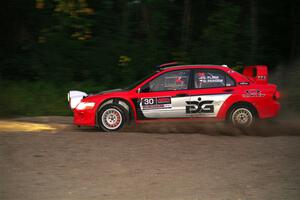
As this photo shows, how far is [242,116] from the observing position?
1169 centimetres

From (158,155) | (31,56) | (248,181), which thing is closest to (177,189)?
(248,181)

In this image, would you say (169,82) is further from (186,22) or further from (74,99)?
(186,22)

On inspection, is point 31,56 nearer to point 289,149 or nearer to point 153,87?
point 153,87

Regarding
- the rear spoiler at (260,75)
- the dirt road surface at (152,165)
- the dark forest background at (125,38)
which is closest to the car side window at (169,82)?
the dirt road surface at (152,165)

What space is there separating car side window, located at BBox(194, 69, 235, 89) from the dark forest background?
6481 mm

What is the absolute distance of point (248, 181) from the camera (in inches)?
288

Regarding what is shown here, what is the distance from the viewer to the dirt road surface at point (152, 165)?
6867mm

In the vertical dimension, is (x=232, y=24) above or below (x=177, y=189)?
above

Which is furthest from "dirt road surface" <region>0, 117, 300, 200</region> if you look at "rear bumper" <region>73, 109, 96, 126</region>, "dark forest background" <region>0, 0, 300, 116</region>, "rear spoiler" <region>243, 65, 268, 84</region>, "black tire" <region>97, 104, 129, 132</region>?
"dark forest background" <region>0, 0, 300, 116</region>

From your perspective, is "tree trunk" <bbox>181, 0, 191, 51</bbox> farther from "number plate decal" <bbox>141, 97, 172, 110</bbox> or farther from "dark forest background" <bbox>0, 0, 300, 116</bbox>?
"number plate decal" <bbox>141, 97, 172, 110</bbox>

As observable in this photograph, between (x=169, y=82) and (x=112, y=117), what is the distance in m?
1.49

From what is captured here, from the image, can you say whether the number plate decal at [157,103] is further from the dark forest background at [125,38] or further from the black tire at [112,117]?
the dark forest background at [125,38]

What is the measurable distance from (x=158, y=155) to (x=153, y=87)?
3236mm

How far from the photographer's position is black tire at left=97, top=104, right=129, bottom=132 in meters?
11.5
